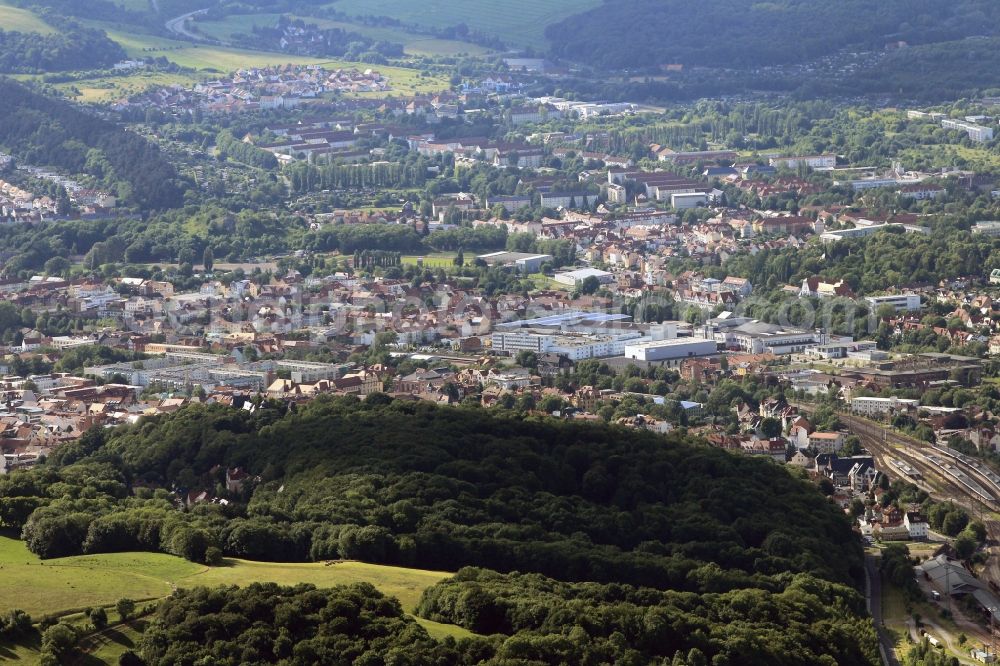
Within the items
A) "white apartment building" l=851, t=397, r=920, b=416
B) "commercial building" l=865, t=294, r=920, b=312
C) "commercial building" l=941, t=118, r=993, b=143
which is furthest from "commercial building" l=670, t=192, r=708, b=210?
"white apartment building" l=851, t=397, r=920, b=416

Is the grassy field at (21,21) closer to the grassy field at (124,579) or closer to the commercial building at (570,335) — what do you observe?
the commercial building at (570,335)

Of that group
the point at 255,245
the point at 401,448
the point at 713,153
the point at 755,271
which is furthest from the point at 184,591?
the point at 713,153

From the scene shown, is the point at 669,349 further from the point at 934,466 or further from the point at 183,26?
the point at 183,26

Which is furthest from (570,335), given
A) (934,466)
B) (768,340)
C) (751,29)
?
(751,29)

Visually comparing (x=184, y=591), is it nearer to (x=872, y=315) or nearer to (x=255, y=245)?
(x=872, y=315)

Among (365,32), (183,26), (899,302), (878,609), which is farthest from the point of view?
(365,32)

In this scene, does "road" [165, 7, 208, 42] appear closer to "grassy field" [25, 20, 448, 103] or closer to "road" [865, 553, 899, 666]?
"grassy field" [25, 20, 448, 103]

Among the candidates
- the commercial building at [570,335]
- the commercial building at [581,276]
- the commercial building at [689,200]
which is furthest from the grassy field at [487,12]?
the commercial building at [570,335]
